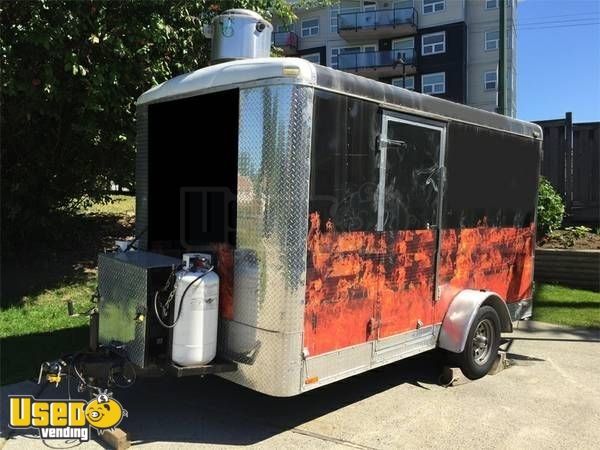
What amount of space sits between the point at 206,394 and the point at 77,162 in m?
5.30

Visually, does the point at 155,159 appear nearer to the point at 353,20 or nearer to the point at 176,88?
the point at 176,88

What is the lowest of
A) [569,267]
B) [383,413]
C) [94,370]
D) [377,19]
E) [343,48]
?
[383,413]

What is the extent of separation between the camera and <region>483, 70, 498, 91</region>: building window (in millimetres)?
36438

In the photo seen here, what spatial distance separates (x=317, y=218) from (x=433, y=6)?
1487 inches

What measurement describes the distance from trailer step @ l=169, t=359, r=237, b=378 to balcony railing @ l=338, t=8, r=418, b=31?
37438mm

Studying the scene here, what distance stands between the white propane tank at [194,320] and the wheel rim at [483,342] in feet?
9.00

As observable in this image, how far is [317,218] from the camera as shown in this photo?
13.1ft

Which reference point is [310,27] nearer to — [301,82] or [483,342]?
[483,342]

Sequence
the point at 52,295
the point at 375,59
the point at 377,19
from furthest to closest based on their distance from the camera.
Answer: the point at 377,19, the point at 375,59, the point at 52,295

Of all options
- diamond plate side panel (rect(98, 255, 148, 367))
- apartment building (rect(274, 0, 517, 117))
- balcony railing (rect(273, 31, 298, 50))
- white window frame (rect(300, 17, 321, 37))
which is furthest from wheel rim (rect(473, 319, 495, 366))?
white window frame (rect(300, 17, 321, 37))

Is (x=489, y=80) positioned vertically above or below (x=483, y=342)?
above

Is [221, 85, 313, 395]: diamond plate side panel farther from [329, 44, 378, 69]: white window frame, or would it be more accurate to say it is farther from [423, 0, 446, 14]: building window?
[329, 44, 378, 69]: white window frame

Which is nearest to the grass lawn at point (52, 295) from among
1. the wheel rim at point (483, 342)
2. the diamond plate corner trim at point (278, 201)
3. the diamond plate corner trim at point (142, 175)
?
the diamond plate corner trim at point (142, 175)

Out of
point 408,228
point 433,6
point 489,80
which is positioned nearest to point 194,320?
point 408,228
